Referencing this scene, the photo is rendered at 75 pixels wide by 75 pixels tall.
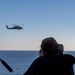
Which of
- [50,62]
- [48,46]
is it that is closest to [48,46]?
[48,46]

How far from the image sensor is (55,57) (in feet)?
14.4

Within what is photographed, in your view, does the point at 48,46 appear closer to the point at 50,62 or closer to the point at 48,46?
the point at 48,46

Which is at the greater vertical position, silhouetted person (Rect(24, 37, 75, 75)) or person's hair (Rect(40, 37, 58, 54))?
person's hair (Rect(40, 37, 58, 54))

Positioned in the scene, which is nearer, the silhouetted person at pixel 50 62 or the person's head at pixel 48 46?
the silhouetted person at pixel 50 62

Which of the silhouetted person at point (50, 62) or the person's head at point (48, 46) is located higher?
the person's head at point (48, 46)

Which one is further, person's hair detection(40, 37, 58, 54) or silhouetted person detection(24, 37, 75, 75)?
person's hair detection(40, 37, 58, 54)

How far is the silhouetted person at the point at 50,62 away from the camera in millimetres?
4363

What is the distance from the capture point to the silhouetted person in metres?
4.36

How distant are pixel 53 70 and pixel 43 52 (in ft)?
0.86

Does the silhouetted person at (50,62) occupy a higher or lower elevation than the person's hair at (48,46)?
lower

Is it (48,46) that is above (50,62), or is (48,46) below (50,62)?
above

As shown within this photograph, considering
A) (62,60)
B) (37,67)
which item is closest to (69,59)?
(62,60)

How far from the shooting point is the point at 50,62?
14.4ft

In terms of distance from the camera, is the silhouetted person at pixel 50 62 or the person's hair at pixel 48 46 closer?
the silhouetted person at pixel 50 62
